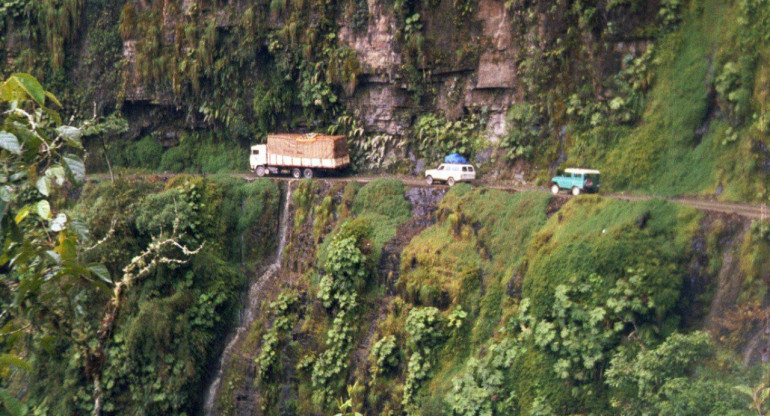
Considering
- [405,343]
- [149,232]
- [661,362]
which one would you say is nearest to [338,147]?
[149,232]

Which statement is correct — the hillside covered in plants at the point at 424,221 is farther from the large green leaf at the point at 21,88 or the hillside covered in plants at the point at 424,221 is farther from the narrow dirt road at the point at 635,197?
the large green leaf at the point at 21,88

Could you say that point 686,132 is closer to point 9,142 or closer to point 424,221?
point 424,221

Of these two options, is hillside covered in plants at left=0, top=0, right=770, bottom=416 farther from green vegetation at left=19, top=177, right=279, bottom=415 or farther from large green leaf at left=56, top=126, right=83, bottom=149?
large green leaf at left=56, top=126, right=83, bottom=149

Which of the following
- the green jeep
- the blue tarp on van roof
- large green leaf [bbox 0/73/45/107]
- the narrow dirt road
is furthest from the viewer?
the blue tarp on van roof

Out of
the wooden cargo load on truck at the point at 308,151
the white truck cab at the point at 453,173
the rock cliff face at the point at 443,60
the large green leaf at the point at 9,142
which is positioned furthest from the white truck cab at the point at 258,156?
the large green leaf at the point at 9,142

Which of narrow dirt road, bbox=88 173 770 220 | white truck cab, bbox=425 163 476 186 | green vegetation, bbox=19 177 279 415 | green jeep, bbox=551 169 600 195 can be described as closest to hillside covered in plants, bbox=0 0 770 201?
narrow dirt road, bbox=88 173 770 220

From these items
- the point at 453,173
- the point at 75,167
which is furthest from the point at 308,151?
the point at 75,167
